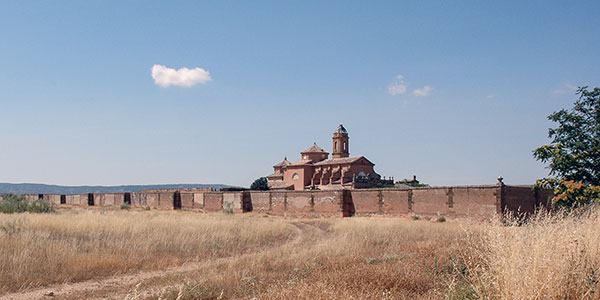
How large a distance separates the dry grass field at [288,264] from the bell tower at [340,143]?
51.8m

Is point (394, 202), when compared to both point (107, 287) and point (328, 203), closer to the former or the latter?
point (328, 203)

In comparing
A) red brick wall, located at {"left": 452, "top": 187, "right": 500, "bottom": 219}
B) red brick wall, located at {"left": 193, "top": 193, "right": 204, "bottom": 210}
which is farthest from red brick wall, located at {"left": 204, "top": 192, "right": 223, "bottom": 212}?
red brick wall, located at {"left": 452, "top": 187, "right": 500, "bottom": 219}

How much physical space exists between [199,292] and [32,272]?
406 cm

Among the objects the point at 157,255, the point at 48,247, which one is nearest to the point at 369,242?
the point at 157,255

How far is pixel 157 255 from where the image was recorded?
12.5 m

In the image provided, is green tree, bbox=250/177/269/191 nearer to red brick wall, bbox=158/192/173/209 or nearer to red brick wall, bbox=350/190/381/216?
red brick wall, bbox=158/192/173/209

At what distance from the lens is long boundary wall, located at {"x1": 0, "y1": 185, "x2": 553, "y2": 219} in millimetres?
26422

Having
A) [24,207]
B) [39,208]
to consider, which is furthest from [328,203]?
[24,207]

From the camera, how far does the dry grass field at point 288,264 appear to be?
17.7 feet

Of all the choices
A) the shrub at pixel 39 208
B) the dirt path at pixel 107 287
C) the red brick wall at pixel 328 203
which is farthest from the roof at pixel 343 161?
the dirt path at pixel 107 287

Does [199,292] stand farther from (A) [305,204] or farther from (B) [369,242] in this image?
(A) [305,204]

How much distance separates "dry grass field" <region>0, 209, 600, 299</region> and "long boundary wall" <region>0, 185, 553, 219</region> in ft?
33.3

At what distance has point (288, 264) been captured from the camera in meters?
10.8

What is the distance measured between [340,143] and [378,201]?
127 feet
